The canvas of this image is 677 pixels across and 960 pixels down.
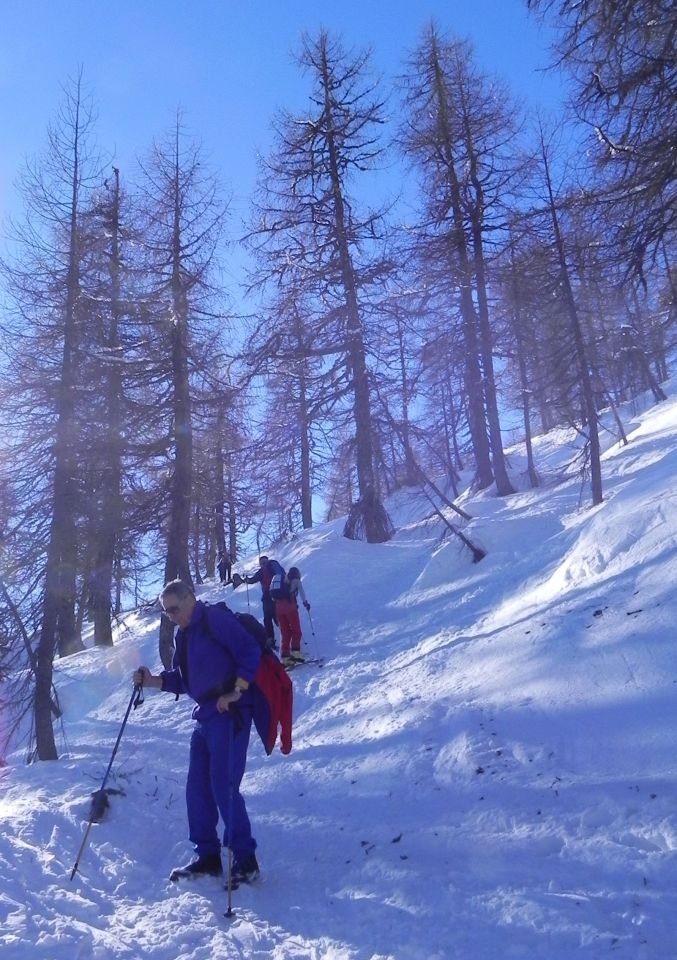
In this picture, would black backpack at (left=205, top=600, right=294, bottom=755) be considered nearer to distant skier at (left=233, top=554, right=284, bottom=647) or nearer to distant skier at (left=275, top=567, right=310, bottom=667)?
distant skier at (left=275, top=567, right=310, bottom=667)

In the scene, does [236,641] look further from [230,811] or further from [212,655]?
[230,811]


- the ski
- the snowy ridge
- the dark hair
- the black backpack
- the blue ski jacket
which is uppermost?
the dark hair

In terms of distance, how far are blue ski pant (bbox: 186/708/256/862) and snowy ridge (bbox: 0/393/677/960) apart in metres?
0.28

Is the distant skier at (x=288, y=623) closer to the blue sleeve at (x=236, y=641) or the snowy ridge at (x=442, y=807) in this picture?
the snowy ridge at (x=442, y=807)

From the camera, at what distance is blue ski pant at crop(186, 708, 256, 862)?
16.8ft

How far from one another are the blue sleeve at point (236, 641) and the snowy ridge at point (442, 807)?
4.46 ft

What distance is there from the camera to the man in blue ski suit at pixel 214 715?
512 cm

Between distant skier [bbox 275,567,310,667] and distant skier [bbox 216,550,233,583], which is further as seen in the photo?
distant skier [bbox 216,550,233,583]

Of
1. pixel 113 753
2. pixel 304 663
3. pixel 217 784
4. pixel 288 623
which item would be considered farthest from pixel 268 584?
pixel 217 784

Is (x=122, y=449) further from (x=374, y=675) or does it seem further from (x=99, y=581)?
(x=374, y=675)

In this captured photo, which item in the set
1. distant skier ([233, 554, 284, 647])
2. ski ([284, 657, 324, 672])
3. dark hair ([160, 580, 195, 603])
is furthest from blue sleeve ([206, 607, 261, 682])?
distant skier ([233, 554, 284, 647])

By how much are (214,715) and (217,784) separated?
0.43 m

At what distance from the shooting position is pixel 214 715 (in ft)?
17.3

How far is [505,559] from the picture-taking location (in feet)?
46.8
